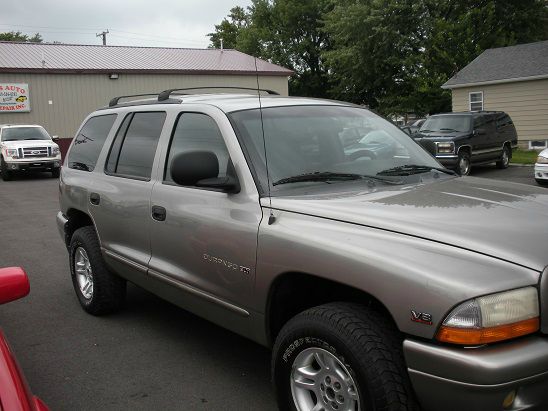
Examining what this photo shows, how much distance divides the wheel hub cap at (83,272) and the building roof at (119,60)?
24.5 m

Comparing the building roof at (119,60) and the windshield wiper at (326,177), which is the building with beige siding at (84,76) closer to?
the building roof at (119,60)

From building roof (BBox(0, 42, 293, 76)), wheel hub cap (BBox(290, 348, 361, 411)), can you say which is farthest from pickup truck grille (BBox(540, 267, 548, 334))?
building roof (BBox(0, 42, 293, 76))

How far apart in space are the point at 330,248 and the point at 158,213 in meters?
1.61

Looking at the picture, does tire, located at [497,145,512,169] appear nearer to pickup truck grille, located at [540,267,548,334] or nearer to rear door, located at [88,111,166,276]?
rear door, located at [88,111,166,276]

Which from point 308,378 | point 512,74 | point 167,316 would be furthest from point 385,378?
point 512,74

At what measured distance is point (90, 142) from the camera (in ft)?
17.3

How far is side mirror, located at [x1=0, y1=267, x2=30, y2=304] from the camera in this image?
2.35 metres

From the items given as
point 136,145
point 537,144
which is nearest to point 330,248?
point 136,145

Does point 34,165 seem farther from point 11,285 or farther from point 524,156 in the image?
point 11,285

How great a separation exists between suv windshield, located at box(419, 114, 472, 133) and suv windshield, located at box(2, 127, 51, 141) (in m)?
12.8

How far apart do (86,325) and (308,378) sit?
8.63 ft

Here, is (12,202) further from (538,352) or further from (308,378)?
(538,352)

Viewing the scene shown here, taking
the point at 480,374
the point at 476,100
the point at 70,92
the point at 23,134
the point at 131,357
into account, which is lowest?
the point at 131,357

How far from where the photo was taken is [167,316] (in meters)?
5.00
